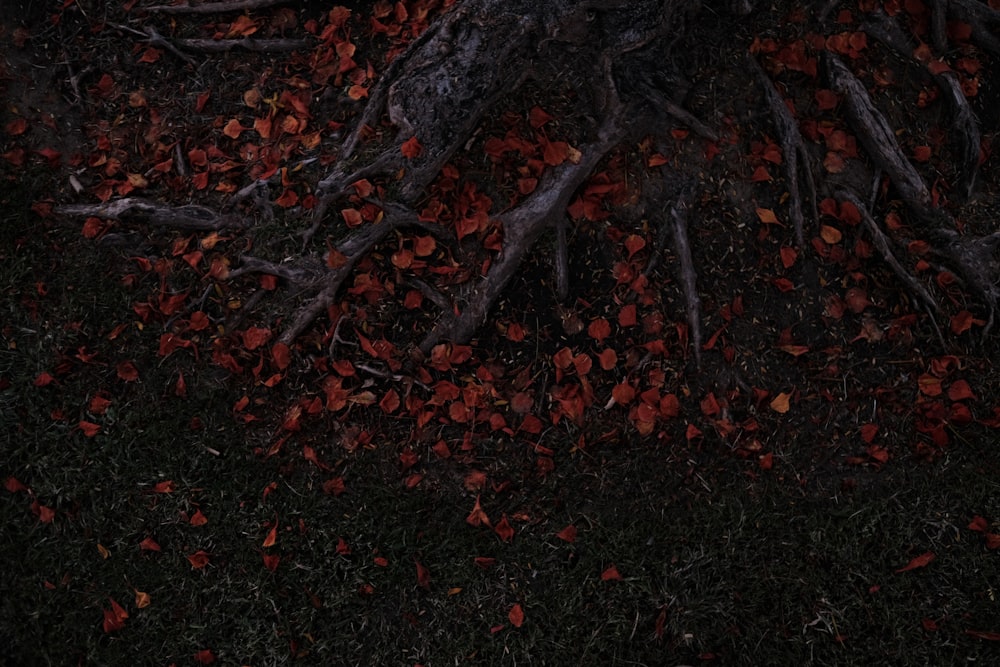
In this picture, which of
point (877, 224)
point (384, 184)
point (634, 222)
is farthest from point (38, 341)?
point (877, 224)

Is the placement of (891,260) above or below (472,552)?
above

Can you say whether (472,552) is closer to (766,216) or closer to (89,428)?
(89,428)

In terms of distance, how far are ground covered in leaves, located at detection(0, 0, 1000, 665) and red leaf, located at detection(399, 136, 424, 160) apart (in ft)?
0.67

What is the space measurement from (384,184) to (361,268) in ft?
1.54

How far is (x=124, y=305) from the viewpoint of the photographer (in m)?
4.37

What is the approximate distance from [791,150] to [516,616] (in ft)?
9.35

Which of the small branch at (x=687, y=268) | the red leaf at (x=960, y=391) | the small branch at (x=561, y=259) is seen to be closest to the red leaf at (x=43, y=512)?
the small branch at (x=561, y=259)

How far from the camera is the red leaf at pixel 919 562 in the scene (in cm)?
383

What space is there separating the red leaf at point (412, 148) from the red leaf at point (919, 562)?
321cm

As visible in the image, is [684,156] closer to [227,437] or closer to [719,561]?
[719,561]

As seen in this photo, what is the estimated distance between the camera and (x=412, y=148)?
4.09 m

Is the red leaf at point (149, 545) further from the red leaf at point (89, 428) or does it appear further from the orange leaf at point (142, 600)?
the red leaf at point (89, 428)

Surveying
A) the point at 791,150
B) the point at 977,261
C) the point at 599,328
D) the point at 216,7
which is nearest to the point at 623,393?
the point at 599,328

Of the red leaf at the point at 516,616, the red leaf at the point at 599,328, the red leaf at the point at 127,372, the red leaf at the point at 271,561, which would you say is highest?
the red leaf at the point at 599,328
